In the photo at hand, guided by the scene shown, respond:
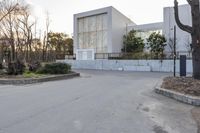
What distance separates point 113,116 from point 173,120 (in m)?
1.64

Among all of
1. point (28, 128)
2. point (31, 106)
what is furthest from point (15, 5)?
point (28, 128)

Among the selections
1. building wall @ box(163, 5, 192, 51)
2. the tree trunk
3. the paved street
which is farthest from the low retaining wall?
the paved street

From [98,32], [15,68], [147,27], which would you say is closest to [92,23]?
[98,32]

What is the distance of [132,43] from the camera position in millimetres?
42156

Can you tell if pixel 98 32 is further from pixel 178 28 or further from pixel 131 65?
pixel 178 28

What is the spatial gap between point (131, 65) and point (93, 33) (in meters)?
12.4

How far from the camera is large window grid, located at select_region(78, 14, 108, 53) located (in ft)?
135

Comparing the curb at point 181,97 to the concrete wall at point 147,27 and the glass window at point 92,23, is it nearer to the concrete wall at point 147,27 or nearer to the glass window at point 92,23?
the glass window at point 92,23

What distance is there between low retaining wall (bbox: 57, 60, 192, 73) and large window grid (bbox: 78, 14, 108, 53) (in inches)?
180

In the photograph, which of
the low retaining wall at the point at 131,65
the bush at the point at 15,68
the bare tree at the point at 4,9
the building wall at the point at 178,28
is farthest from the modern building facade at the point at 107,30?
the bush at the point at 15,68

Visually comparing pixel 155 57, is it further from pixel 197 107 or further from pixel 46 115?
pixel 46 115

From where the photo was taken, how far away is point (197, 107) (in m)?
8.42

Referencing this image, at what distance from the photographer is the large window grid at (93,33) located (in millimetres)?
41031

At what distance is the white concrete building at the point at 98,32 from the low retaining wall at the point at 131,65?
334 cm
